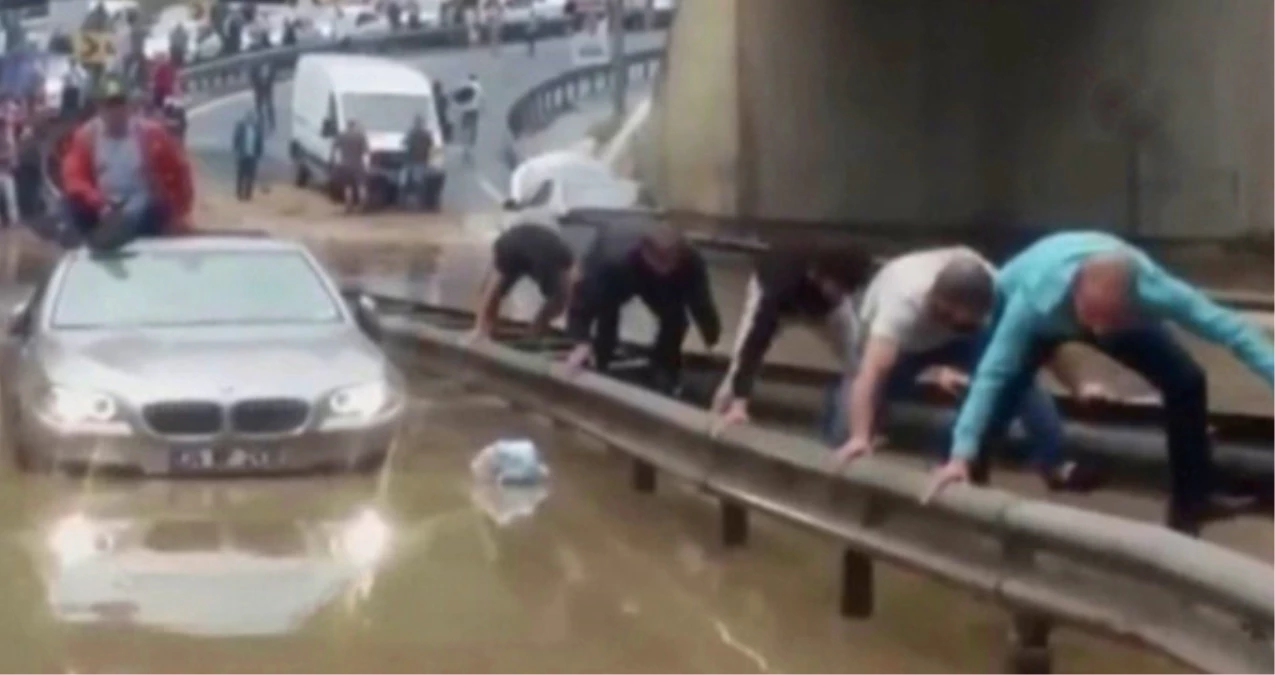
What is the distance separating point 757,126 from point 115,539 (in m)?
25.1

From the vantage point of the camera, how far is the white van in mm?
59812

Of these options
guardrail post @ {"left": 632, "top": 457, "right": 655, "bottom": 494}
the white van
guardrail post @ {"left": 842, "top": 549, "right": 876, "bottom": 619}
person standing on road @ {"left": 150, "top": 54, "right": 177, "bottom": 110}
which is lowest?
the white van

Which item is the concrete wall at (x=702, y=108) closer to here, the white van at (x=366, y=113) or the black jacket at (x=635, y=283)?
the white van at (x=366, y=113)

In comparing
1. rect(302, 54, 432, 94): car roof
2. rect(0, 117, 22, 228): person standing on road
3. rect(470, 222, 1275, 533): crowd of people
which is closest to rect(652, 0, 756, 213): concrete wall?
rect(0, 117, 22, 228): person standing on road

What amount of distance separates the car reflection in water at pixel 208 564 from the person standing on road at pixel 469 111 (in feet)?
183

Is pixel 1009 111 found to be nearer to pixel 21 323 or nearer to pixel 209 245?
pixel 209 245

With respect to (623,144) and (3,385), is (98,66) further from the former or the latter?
(3,385)

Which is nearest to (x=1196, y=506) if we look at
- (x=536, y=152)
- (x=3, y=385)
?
(x=3, y=385)

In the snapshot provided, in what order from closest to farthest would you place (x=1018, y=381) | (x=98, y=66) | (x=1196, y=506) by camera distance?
1. (x=1018, y=381)
2. (x=1196, y=506)
3. (x=98, y=66)

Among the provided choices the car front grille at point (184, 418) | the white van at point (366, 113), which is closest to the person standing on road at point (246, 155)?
the white van at point (366, 113)

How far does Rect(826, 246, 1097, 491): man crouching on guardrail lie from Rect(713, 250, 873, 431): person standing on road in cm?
12

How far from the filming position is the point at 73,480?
14.8 m

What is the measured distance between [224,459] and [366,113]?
1889 inches

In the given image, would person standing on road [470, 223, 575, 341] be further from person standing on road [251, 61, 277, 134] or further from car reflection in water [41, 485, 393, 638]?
person standing on road [251, 61, 277, 134]
